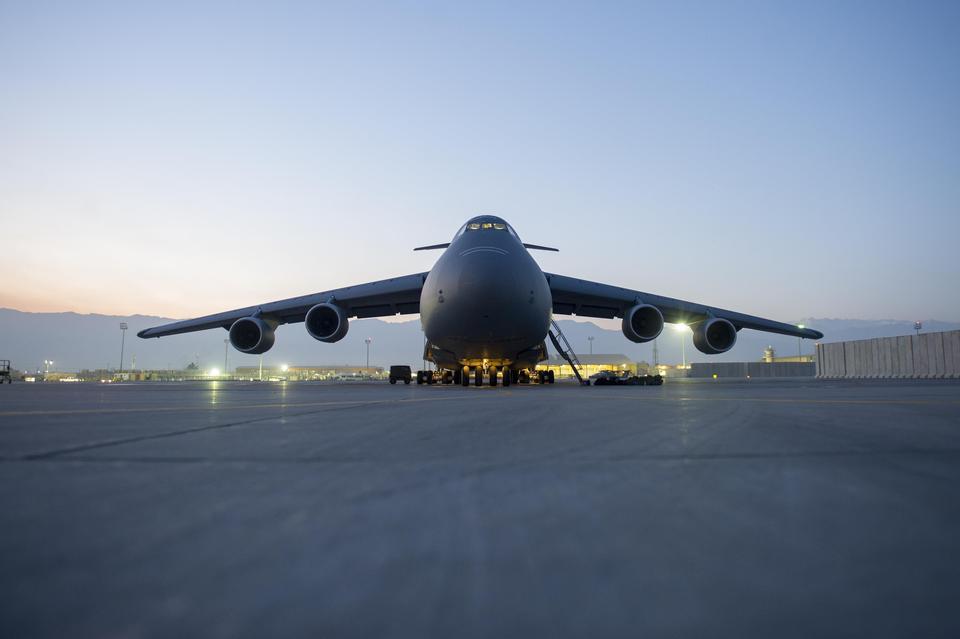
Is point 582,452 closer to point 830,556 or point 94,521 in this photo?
point 830,556

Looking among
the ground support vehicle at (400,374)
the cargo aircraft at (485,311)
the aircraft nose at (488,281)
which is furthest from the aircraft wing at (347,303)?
the aircraft nose at (488,281)

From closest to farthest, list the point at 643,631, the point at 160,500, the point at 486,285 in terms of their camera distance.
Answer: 1. the point at 643,631
2. the point at 160,500
3. the point at 486,285

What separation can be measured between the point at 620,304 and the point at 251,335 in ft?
37.7

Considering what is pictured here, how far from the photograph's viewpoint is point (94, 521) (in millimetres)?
954

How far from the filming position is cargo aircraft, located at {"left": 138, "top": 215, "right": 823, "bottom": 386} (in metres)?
10.3

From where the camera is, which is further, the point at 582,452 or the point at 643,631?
the point at 582,452

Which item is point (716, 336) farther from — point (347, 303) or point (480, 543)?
point (480, 543)

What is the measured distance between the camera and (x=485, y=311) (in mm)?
10281

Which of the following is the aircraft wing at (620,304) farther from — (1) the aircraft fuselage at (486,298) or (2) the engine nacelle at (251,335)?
(2) the engine nacelle at (251,335)

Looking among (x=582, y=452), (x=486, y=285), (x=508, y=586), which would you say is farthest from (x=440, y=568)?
(x=486, y=285)

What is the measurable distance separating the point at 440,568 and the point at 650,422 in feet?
7.99

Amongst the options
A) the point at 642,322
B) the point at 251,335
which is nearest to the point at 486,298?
the point at 642,322

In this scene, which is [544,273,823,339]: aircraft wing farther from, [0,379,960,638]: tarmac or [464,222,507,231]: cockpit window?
[0,379,960,638]: tarmac

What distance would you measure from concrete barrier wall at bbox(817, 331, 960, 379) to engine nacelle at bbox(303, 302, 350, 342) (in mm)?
28460
